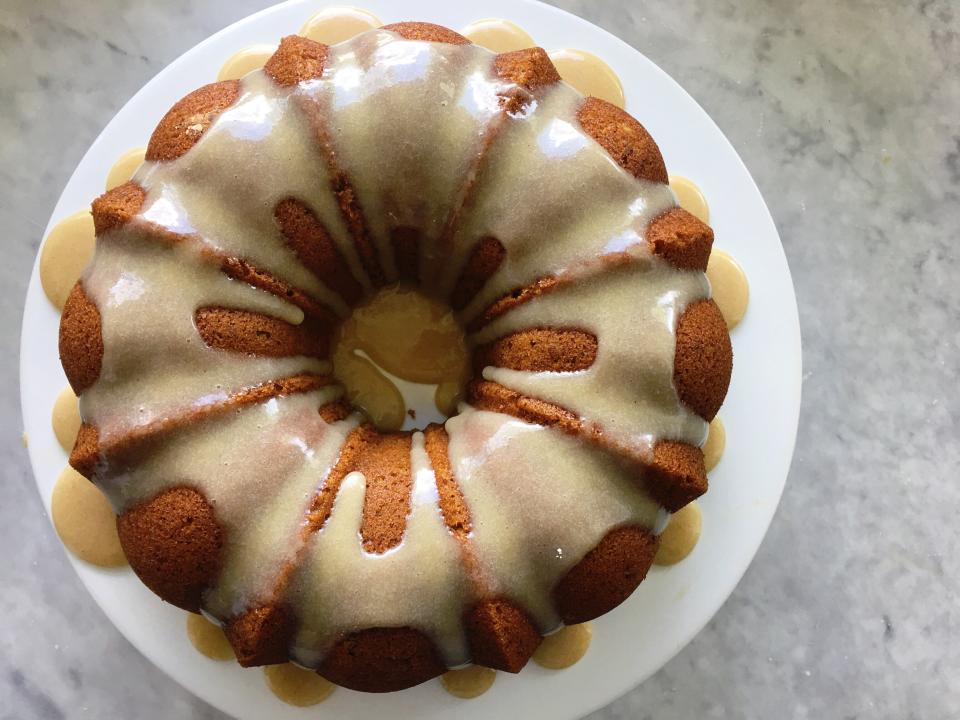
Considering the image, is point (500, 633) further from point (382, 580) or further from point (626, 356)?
point (626, 356)

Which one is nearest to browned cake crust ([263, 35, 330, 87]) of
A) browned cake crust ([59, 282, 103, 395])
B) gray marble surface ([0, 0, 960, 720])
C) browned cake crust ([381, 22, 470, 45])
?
browned cake crust ([381, 22, 470, 45])

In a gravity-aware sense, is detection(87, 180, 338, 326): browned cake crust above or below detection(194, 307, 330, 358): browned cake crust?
above

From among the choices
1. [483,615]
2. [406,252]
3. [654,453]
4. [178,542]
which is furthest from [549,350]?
[178,542]

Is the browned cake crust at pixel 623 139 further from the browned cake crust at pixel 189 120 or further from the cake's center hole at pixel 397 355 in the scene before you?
the browned cake crust at pixel 189 120

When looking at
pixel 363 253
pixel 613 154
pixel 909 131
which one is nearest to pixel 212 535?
pixel 363 253

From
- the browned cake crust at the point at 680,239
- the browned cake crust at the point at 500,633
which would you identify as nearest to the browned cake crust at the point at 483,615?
the browned cake crust at the point at 500,633

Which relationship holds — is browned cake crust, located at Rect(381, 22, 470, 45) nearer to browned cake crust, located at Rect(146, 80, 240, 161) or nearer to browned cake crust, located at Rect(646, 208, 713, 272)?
browned cake crust, located at Rect(146, 80, 240, 161)
